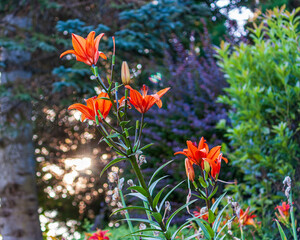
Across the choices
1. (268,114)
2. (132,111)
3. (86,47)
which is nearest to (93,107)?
(86,47)

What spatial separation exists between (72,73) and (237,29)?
2846mm

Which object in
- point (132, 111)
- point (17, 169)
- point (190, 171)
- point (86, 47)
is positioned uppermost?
point (86, 47)

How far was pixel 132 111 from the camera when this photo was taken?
3977 millimetres

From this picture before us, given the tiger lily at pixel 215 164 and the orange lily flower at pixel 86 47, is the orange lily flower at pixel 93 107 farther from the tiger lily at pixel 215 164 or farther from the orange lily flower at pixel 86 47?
the tiger lily at pixel 215 164

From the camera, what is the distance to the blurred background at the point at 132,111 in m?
2.76

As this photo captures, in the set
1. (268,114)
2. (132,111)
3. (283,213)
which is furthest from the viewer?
(132,111)

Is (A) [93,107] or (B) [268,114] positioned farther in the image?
(B) [268,114]

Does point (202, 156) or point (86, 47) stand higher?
point (86, 47)

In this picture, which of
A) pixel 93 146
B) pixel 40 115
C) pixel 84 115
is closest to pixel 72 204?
pixel 93 146

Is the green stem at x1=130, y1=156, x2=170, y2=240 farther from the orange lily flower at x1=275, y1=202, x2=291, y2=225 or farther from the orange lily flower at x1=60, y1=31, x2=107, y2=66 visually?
the orange lily flower at x1=275, y1=202, x2=291, y2=225

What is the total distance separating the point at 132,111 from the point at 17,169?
5.09ft

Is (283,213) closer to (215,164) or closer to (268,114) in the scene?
(215,164)

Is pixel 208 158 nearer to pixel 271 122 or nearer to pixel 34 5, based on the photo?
pixel 271 122

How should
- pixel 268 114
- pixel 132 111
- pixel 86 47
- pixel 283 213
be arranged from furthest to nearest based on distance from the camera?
pixel 132 111, pixel 268 114, pixel 283 213, pixel 86 47
